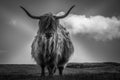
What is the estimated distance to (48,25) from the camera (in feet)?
33.0

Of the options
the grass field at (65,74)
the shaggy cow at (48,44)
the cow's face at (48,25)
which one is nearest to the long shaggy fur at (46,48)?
the shaggy cow at (48,44)

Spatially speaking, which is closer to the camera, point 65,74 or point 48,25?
point 48,25

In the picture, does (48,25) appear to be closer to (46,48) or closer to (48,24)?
(48,24)

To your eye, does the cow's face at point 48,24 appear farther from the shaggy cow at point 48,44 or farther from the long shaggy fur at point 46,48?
the long shaggy fur at point 46,48

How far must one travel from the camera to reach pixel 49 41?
10.1 m

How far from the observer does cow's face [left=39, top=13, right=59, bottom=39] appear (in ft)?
32.7

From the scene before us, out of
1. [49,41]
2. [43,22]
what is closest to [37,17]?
[43,22]

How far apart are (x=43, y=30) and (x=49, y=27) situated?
298 mm

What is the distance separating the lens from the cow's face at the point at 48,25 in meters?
9.98

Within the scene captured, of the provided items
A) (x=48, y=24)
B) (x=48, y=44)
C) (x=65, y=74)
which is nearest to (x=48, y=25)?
(x=48, y=24)

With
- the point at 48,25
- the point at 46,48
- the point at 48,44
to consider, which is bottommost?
the point at 46,48

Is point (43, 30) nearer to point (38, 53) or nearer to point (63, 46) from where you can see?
point (38, 53)

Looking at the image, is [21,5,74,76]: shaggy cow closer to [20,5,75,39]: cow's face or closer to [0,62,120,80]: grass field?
[20,5,75,39]: cow's face

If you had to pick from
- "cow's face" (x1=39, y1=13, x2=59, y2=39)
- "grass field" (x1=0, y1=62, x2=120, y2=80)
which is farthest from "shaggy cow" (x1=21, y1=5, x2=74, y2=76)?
"grass field" (x1=0, y1=62, x2=120, y2=80)
